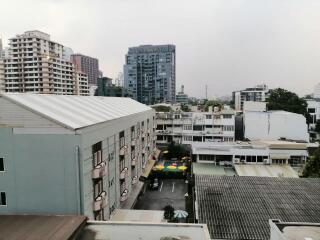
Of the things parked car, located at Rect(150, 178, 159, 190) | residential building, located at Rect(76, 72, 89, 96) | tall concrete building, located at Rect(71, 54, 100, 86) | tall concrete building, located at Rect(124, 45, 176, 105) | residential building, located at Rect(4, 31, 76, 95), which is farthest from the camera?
tall concrete building, located at Rect(124, 45, 176, 105)

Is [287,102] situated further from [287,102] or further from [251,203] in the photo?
[251,203]

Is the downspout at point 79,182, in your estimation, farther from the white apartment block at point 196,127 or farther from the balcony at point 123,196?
the white apartment block at point 196,127

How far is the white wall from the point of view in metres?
44.1

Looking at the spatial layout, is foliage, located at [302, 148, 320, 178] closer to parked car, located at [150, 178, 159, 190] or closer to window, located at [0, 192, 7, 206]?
parked car, located at [150, 178, 159, 190]

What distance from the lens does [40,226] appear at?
1198 cm

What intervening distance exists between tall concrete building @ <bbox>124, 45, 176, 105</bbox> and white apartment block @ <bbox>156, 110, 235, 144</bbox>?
3486 inches

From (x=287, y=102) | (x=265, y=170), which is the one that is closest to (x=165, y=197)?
(x=265, y=170)

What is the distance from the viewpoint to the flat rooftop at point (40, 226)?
10.9 m

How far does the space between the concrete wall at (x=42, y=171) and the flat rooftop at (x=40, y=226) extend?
63 centimetres

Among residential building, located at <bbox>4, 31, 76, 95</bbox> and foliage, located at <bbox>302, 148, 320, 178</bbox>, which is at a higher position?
residential building, located at <bbox>4, 31, 76, 95</bbox>

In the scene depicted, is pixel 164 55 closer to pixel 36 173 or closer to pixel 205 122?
pixel 205 122

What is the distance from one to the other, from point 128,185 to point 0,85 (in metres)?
64.8

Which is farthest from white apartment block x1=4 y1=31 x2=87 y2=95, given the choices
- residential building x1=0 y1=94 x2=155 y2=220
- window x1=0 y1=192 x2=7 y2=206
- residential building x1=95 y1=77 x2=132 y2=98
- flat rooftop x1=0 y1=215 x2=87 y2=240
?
flat rooftop x1=0 y1=215 x2=87 y2=240

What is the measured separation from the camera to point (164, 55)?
480 ft
